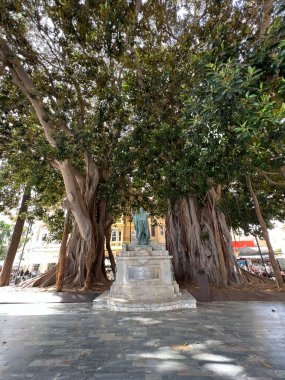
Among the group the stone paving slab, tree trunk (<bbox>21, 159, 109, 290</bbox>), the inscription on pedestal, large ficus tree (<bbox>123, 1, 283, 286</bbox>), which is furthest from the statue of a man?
the stone paving slab

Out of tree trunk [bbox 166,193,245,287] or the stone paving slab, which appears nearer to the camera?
the stone paving slab

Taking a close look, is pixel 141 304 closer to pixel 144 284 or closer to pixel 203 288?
pixel 144 284

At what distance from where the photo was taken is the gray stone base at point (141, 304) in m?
5.19

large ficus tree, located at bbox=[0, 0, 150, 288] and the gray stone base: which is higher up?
large ficus tree, located at bbox=[0, 0, 150, 288]

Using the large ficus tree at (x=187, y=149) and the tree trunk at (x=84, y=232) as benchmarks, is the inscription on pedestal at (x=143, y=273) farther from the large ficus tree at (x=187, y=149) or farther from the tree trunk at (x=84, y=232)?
the large ficus tree at (x=187, y=149)

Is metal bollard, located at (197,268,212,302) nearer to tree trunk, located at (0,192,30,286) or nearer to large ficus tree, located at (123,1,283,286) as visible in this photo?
large ficus tree, located at (123,1,283,286)

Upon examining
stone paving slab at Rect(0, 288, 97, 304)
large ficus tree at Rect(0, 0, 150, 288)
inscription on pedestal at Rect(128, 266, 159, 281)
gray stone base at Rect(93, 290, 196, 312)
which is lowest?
gray stone base at Rect(93, 290, 196, 312)

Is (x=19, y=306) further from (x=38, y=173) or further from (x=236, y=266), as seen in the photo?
(x=236, y=266)

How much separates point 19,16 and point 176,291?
9870 millimetres

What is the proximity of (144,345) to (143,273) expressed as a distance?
3.50 metres

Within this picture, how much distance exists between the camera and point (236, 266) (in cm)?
809

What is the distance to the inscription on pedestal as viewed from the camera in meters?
6.39

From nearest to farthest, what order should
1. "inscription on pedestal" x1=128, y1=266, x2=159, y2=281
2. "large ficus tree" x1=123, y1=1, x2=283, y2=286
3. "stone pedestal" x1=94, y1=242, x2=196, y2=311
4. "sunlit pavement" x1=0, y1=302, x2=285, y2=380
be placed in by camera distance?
1. "sunlit pavement" x1=0, y1=302, x2=285, y2=380
2. "stone pedestal" x1=94, y1=242, x2=196, y2=311
3. "large ficus tree" x1=123, y1=1, x2=283, y2=286
4. "inscription on pedestal" x1=128, y1=266, x2=159, y2=281

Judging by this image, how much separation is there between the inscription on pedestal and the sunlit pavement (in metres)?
1.55
